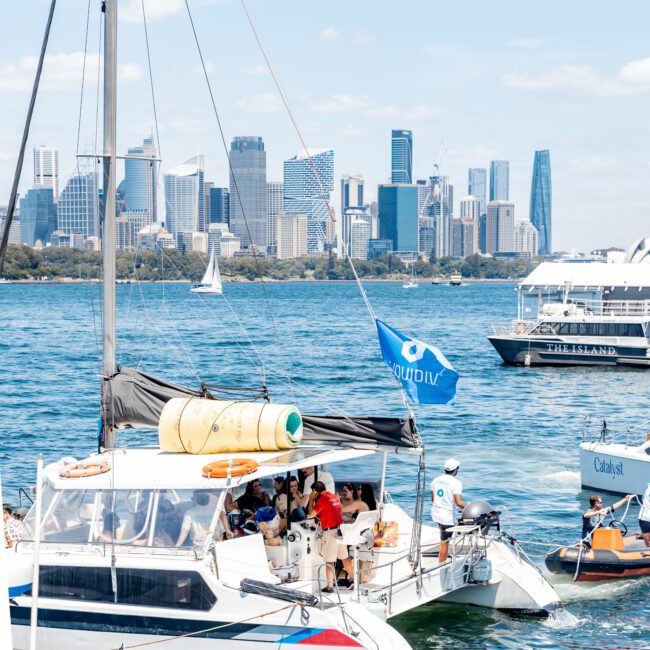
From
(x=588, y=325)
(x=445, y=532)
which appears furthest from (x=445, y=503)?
(x=588, y=325)

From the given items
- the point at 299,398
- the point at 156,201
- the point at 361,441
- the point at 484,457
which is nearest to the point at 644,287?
the point at 299,398

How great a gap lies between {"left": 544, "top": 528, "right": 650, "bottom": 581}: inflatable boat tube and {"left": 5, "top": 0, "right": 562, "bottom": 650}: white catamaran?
2618 millimetres

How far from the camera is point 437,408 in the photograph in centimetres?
4594

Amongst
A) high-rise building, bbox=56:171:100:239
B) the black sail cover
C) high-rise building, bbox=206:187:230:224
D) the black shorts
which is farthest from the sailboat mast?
high-rise building, bbox=206:187:230:224

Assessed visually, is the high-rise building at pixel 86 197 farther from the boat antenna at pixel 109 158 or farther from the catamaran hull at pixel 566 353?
the catamaran hull at pixel 566 353

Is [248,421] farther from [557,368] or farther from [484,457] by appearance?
[557,368]

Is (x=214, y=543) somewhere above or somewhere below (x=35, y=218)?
below

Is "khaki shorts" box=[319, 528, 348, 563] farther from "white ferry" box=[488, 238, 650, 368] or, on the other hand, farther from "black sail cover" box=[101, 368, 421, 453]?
"white ferry" box=[488, 238, 650, 368]

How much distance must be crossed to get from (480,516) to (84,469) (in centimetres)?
638

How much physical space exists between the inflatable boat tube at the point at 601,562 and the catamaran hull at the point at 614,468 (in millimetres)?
6266

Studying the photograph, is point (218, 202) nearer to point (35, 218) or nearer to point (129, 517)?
point (35, 218)

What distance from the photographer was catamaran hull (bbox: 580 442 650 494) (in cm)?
2609

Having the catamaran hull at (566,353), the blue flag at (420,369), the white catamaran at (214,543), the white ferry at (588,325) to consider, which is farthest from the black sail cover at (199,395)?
the catamaran hull at (566,353)

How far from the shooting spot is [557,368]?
202ft
